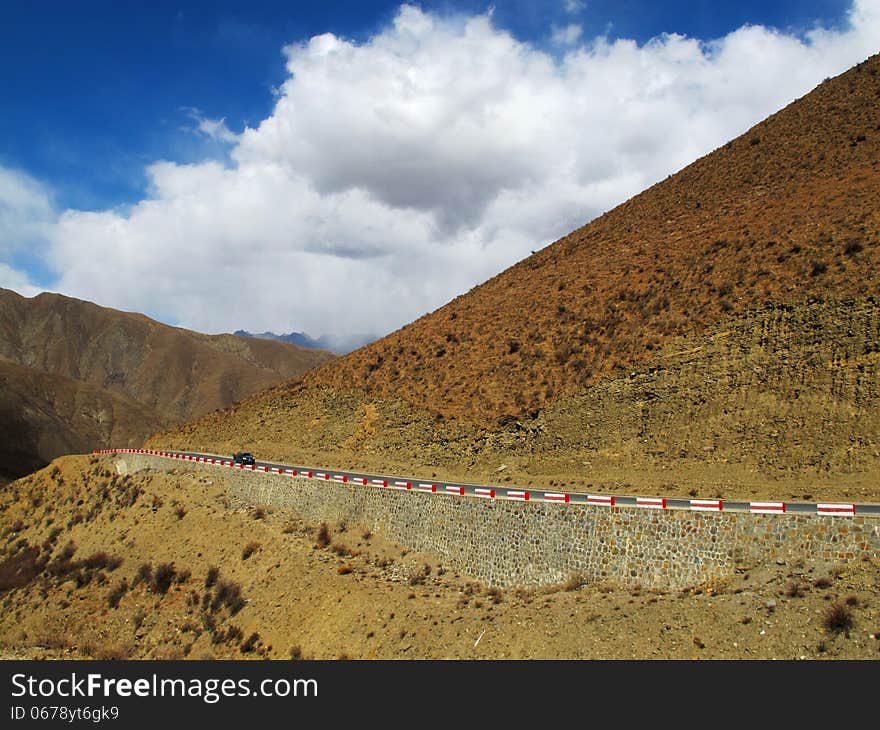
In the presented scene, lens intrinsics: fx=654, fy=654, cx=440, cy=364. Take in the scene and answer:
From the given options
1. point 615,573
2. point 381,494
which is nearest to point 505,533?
point 615,573

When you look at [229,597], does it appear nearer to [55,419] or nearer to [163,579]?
[163,579]

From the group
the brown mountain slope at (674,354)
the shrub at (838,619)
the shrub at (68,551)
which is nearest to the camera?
the shrub at (838,619)

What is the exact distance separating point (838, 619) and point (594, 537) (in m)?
6.81

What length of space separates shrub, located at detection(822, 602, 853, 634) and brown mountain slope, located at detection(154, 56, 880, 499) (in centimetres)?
913

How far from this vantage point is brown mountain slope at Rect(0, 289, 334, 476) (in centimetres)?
13150

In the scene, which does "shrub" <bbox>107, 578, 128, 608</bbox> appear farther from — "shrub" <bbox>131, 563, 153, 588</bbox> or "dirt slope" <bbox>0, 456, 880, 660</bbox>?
"shrub" <bbox>131, 563, 153, 588</bbox>

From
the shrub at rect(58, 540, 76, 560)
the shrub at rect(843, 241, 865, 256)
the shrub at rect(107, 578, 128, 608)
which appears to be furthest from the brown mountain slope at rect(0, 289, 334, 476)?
the shrub at rect(843, 241, 865, 256)

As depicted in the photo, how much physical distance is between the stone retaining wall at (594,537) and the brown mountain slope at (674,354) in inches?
281

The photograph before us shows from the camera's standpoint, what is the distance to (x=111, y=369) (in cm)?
17625

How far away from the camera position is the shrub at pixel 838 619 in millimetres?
13234

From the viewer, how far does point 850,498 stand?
20.9 metres

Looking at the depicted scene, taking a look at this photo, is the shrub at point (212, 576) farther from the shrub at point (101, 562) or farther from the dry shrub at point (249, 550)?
the shrub at point (101, 562)

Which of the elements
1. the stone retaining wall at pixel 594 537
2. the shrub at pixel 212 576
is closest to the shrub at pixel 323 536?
the stone retaining wall at pixel 594 537

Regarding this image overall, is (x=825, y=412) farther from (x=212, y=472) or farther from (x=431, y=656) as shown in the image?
(x=212, y=472)
